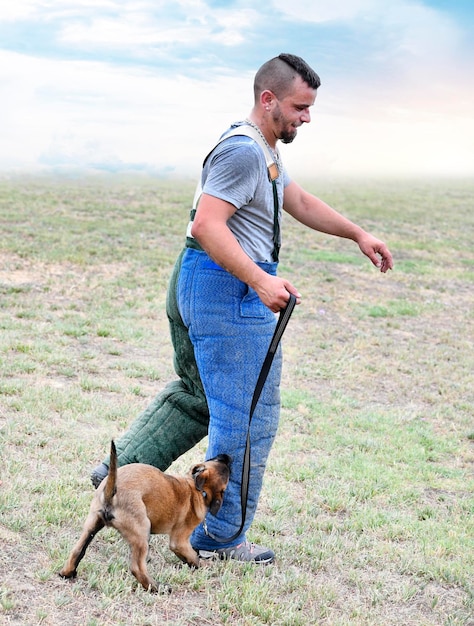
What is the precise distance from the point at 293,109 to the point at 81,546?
1.97m

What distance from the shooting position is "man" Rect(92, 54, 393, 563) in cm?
300

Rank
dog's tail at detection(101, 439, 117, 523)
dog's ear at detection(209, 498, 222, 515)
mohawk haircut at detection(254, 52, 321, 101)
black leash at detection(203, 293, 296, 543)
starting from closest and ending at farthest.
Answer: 1. dog's tail at detection(101, 439, 117, 523)
2. black leash at detection(203, 293, 296, 543)
3. mohawk haircut at detection(254, 52, 321, 101)
4. dog's ear at detection(209, 498, 222, 515)

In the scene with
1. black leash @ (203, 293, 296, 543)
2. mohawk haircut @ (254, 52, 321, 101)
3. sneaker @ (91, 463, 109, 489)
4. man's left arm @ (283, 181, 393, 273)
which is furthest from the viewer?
man's left arm @ (283, 181, 393, 273)

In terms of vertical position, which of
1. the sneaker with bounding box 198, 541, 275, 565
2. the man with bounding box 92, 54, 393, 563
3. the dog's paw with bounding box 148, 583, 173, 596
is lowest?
the sneaker with bounding box 198, 541, 275, 565

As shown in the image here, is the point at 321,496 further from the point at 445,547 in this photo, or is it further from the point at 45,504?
the point at 45,504

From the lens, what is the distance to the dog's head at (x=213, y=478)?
326cm

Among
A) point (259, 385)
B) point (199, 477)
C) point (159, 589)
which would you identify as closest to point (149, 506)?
point (199, 477)

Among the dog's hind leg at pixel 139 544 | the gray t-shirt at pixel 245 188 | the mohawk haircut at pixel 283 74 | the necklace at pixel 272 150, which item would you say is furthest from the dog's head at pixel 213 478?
the mohawk haircut at pixel 283 74

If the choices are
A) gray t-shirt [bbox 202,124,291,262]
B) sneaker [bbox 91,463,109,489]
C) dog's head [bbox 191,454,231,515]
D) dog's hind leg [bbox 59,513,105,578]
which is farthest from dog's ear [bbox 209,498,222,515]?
gray t-shirt [bbox 202,124,291,262]

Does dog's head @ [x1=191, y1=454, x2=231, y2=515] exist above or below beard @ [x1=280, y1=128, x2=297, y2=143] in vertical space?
below

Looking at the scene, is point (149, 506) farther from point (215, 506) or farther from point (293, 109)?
point (293, 109)

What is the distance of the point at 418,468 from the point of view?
525 centimetres

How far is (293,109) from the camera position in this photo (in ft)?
10.6

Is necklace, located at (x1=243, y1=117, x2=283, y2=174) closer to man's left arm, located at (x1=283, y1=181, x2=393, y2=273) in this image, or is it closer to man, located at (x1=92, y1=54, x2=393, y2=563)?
man, located at (x1=92, y1=54, x2=393, y2=563)
